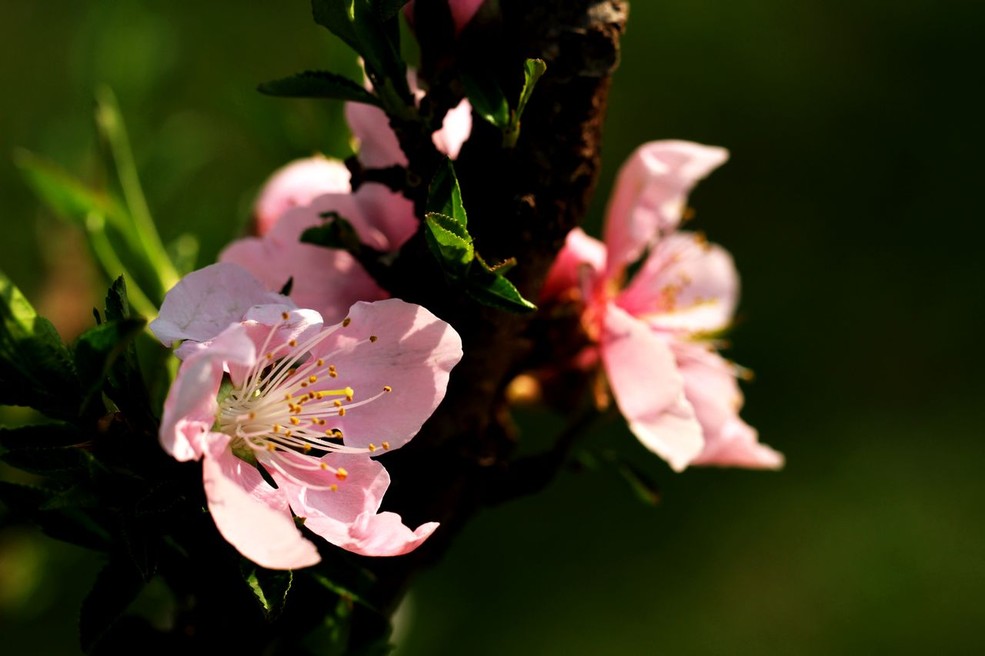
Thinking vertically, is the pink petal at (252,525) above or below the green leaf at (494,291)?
below

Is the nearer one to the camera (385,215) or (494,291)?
(494,291)

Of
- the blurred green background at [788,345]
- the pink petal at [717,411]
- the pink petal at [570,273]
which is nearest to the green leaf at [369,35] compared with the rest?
the pink petal at [570,273]

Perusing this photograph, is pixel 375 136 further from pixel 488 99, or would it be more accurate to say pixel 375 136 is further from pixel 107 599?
pixel 107 599

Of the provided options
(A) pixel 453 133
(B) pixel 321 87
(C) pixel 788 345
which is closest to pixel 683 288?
(A) pixel 453 133

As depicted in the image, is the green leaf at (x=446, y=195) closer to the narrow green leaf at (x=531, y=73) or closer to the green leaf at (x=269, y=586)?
the narrow green leaf at (x=531, y=73)

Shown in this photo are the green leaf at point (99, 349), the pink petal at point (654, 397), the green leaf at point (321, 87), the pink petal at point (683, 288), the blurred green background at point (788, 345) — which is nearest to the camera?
the green leaf at point (99, 349)

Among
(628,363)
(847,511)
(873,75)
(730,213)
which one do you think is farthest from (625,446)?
(628,363)
